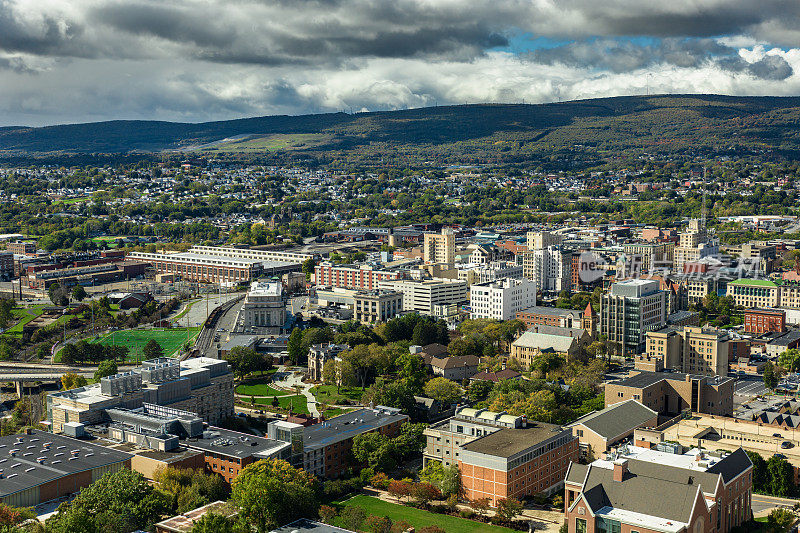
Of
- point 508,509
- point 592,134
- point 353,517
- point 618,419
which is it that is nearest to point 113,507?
point 353,517

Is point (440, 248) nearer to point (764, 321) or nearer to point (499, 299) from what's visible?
point (499, 299)

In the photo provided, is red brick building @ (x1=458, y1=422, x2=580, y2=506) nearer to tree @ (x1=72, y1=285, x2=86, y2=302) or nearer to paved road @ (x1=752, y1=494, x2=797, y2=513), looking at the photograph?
paved road @ (x1=752, y1=494, x2=797, y2=513)

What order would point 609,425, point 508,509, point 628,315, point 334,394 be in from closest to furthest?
point 508,509, point 609,425, point 334,394, point 628,315

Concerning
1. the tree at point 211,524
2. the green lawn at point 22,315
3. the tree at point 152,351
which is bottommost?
the green lawn at point 22,315

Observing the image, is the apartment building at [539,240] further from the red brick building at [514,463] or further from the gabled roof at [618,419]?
the red brick building at [514,463]

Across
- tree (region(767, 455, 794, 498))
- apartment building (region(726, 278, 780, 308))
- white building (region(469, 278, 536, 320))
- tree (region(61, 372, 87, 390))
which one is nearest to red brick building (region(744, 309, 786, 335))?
apartment building (region(726, 278, 780, 308))

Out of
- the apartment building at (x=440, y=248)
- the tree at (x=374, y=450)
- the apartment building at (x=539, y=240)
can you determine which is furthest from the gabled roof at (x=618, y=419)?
the apartment building at (x=539, y=240)
